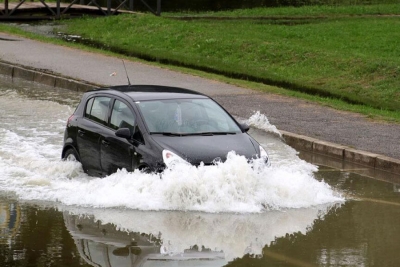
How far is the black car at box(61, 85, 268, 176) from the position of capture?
497 inches

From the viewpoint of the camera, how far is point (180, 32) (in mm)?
32438

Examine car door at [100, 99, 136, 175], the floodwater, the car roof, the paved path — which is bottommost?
the paved path

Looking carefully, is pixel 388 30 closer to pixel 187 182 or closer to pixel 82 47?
pixel 82 47

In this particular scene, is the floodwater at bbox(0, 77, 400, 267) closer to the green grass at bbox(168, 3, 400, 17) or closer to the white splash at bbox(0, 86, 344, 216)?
the white splash at bbox(0, 86, 344, 216)

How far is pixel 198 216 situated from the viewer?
38.9 feet

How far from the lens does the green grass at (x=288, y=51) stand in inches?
944

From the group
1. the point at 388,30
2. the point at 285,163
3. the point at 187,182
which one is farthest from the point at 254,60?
the point at 187,182

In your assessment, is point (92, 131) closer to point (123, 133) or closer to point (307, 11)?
point (123, 133)

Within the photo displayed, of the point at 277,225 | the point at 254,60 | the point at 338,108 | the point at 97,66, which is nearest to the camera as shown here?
the point at 277,225

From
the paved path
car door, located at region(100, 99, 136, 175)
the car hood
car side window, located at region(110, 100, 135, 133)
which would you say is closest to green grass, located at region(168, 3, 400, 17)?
the paved path

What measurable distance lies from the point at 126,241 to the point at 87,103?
4.03 metres

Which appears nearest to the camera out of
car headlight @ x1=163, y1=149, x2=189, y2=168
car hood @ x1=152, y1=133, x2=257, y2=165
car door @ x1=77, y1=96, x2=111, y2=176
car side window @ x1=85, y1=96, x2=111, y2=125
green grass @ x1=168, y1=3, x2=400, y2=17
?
car headlight @ x1=163, y1=149, x2=189, y2=168

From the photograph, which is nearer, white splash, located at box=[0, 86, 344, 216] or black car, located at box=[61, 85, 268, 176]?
white splash, located at box=[0, 86, 344, 216]

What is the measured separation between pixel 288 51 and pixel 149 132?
1607 cm
